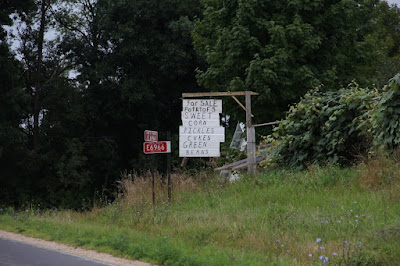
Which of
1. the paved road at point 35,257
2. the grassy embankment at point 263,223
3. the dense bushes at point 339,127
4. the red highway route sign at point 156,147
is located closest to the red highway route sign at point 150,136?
the red highway route sign at point 156,147

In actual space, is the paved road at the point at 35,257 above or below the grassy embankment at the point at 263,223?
below

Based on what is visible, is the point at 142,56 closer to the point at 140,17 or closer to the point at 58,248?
the point at 140,17

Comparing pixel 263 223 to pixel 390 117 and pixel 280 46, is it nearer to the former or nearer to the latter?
pixel 390 117

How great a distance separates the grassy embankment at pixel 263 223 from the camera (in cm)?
859

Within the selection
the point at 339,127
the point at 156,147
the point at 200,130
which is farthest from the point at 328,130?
the point at 156,147

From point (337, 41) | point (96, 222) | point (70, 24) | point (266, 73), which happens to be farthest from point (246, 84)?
point (70, 24)

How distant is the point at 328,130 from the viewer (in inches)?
609

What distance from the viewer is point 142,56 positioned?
114 ft

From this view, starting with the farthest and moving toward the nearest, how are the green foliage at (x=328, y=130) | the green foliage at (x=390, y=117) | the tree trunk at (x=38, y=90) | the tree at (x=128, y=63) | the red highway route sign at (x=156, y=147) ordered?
the tree at (x=128, y=63)
the tree trunk at (x=38, y=90)
the red highway route sign at (x=156, y=147)
the green foliage at (x=328, y=130)
the green foliage at (x=390, y=117)

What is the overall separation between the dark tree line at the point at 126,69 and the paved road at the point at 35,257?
14295 mm

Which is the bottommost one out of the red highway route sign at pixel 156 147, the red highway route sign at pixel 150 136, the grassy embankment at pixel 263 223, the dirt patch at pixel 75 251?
the dirt patch at pixel 75 251

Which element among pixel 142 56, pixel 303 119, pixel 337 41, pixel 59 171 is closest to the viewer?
pixel 303 119

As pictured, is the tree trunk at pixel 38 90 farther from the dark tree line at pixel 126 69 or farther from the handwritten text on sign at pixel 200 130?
the handwritten text on sign at pixel 200 130

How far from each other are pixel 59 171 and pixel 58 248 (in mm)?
21770
